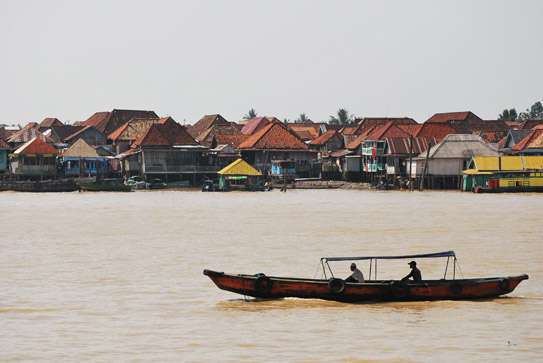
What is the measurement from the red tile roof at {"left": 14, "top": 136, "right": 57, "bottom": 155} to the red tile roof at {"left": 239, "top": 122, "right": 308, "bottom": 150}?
17.7m

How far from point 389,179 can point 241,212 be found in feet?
118

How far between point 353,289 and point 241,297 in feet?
10.1

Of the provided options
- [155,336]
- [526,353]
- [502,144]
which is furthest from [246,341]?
[502,144]

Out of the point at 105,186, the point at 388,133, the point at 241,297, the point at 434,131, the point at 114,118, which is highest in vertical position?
the point at 114,118

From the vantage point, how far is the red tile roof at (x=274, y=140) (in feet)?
308

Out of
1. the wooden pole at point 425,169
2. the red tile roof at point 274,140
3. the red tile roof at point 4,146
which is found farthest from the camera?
the red tile roof at point 274,140

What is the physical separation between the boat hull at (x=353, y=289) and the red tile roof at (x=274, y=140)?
70.6 meters

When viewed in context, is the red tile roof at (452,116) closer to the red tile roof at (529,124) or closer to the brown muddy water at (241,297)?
the red tile roof at (529,124)

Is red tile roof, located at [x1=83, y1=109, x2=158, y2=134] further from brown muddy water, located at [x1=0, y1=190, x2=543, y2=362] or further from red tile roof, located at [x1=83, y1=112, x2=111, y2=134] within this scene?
brown muddy water, located at [x1=0, y1=190, x2=543, y2=362]

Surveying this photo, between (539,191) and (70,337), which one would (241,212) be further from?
(70,337)

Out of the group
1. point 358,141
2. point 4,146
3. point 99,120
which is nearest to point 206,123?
point 99,120

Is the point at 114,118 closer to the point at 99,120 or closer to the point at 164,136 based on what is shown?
the point at 99,120

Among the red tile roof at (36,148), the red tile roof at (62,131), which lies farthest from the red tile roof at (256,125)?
the red tile roof at (36,148)

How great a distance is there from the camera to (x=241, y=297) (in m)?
24.3
